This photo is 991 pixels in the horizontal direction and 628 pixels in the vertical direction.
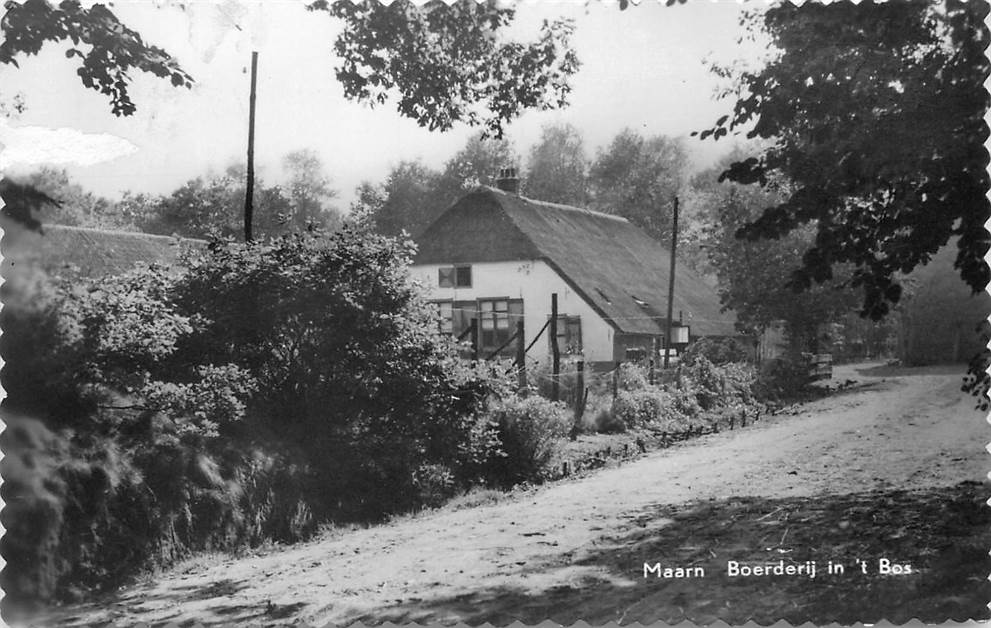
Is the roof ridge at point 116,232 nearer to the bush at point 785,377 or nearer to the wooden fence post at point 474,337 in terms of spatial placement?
the wooden fence post at point 474,337

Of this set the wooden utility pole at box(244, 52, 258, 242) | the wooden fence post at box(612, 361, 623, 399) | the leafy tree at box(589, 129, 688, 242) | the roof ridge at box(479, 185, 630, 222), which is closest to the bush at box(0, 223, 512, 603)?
the wooden utility pole at box(244, 52, 258, 242)

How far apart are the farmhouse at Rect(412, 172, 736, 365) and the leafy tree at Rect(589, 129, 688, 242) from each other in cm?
24

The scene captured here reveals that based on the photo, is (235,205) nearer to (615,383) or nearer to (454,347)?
(454,347)

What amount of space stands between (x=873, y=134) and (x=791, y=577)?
8.89 feet

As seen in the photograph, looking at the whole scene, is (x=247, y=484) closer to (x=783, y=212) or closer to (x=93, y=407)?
(x=93, y=407)

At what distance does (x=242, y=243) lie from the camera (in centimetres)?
629

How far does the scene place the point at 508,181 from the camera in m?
6.27

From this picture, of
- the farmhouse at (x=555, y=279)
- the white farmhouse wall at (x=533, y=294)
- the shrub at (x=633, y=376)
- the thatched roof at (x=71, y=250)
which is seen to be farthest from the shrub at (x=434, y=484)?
the shrub at (x=633, y=376)

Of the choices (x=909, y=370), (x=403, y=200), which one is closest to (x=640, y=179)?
(x=403, y=200)

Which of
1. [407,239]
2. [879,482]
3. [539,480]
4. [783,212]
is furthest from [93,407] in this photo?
[879,482]

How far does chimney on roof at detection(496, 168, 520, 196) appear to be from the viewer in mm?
6109

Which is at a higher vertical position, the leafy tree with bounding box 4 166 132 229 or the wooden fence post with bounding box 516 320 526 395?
the leafy tree with bounding box 4 166 132 229

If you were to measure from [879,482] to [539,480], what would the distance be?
309 centimetres

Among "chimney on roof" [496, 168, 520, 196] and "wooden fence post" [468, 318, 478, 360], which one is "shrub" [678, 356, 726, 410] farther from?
"chimney on roof" [496, 168, 520, 196]
